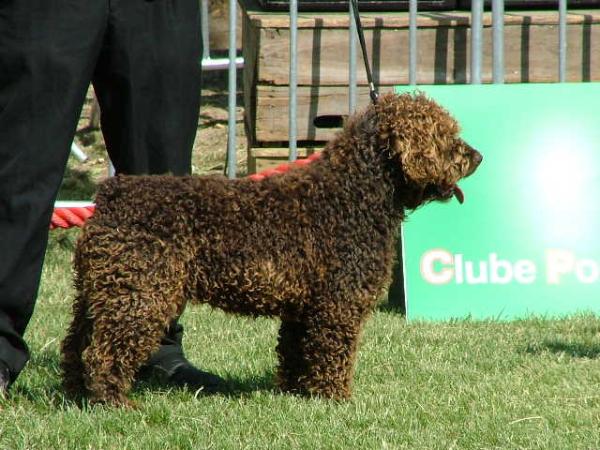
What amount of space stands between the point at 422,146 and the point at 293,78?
10.0 feet

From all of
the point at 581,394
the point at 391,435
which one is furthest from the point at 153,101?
the point at 581,394

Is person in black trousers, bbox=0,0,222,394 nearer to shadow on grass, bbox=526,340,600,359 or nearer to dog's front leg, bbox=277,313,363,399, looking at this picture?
dog's front leg, bbox=277,313,363,399

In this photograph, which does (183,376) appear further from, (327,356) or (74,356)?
(327,356)

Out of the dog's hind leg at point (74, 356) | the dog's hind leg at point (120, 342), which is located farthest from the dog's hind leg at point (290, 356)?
the dog's hind leg at point (74, 356)

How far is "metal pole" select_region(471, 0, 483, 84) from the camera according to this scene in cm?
734

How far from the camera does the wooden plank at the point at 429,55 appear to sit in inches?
299

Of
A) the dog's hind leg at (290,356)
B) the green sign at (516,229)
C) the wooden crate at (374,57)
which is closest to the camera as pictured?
the dog's hind leg at (290,356)

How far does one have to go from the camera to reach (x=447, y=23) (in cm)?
769

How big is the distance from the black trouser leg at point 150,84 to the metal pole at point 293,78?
2420 mm

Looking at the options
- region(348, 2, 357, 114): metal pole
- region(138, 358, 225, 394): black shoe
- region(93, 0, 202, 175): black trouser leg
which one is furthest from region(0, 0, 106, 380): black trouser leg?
region(348, 2, 357, 114): metal pole

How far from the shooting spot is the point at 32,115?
172 inches

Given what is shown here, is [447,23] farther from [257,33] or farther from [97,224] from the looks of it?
[97,224]

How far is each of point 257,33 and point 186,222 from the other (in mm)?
3639

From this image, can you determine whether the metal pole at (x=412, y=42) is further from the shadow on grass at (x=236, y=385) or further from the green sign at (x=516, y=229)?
the shadow on grass at (x=236, y=385)
